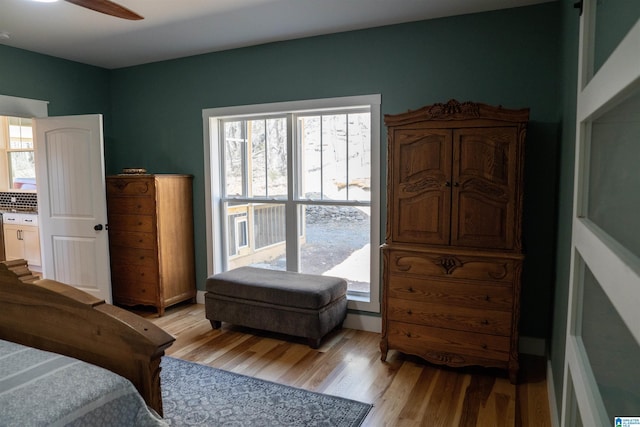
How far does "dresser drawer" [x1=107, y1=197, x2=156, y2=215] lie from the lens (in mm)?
4009

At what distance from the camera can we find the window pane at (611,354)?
0.81 meters

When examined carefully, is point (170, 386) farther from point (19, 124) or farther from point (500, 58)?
point (19, 124)

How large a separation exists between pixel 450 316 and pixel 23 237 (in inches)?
232

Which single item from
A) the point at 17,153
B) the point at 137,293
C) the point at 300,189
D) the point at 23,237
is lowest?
the point at 137,293

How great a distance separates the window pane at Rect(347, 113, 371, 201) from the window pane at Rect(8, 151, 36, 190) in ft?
16.9

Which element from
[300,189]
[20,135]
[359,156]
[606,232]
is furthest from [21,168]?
[606,232]

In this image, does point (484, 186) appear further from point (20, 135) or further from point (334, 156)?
point (20, 135)

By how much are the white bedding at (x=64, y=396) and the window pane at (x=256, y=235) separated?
101 inches

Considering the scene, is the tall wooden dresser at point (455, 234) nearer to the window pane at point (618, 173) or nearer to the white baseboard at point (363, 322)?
the white baseboard at point (363, 322)

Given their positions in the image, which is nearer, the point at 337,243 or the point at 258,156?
the point at 337,243

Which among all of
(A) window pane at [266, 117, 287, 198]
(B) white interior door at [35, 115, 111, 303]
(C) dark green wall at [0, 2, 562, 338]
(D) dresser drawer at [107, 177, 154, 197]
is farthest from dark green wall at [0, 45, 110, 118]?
(A) window pane at [266, 117, 287, 198]

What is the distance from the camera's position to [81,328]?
1783 mm

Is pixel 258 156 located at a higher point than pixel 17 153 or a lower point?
lower

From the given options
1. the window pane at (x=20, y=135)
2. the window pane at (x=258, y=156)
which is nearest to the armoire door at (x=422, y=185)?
the window pane at (x=258, y=156)
